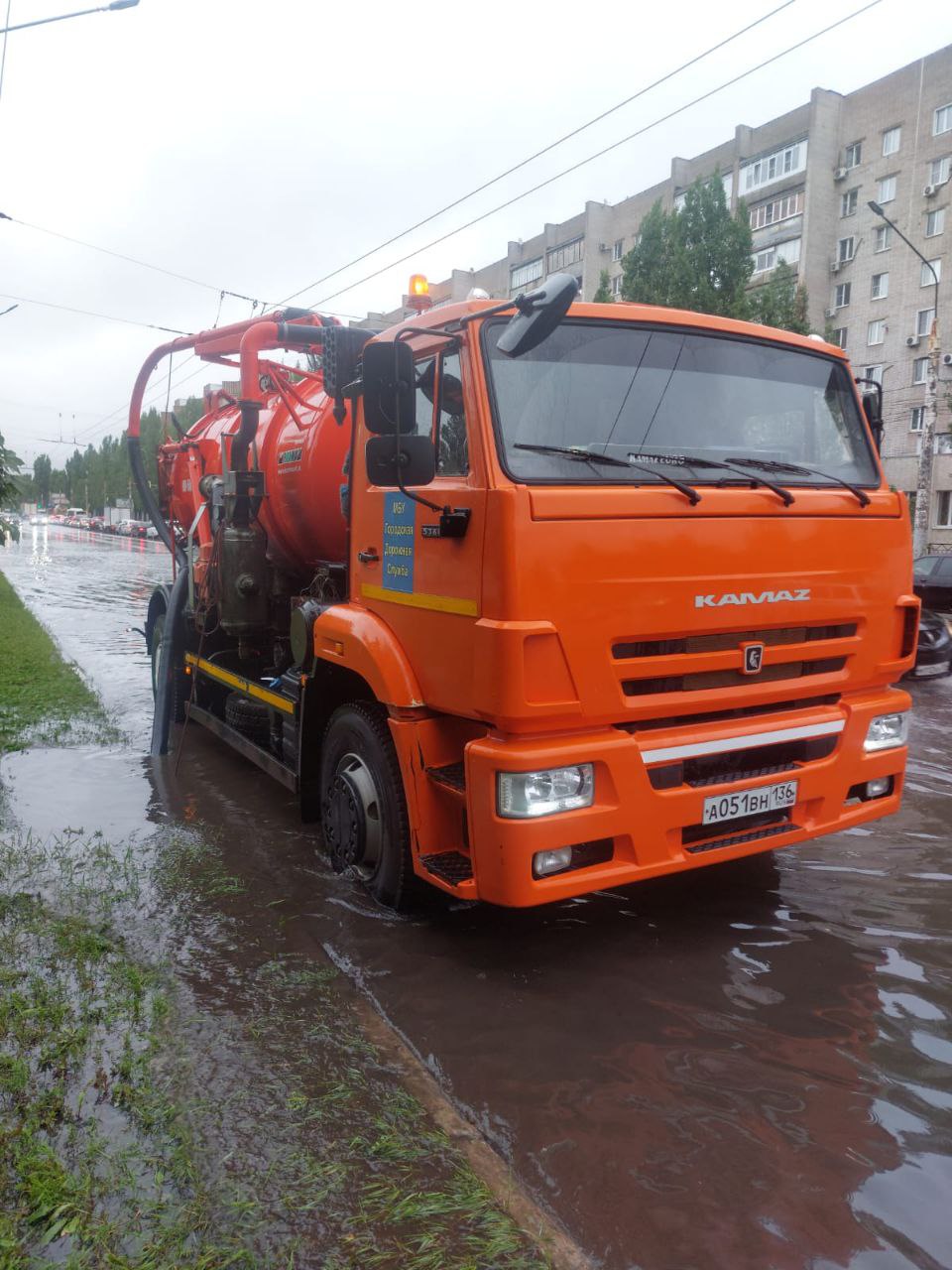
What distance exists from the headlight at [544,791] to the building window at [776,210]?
39.9m

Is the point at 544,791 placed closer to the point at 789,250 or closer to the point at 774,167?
the point at 789,250

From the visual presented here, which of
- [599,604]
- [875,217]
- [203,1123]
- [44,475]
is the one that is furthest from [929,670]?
[44,475]

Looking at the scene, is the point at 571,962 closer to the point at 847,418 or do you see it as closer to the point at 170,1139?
the point at 170,1139

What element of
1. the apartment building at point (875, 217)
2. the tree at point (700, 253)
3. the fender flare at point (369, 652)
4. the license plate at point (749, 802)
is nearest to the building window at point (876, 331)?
the apartment building at point (875, 217)

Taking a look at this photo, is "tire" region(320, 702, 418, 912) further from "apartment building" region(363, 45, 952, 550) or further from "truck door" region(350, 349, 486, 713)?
"apartment building" region(363, 45, 952, 550)

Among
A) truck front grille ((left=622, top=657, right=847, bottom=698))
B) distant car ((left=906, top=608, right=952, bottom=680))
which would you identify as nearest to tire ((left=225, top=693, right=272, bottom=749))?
truck front grille ((left=622, top=657, right=847, bottom=698))

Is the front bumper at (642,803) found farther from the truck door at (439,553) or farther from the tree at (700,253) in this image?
the tree at (700,253)

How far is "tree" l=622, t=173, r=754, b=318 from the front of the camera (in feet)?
83.6

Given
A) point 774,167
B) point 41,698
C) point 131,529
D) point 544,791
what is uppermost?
point 774,167

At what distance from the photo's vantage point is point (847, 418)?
4.43 metres

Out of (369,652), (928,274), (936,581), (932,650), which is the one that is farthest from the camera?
(928,274)

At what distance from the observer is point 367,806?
4402 mm

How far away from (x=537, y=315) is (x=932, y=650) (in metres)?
9.11

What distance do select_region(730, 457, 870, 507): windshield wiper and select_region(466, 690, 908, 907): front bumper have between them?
0.88 m
